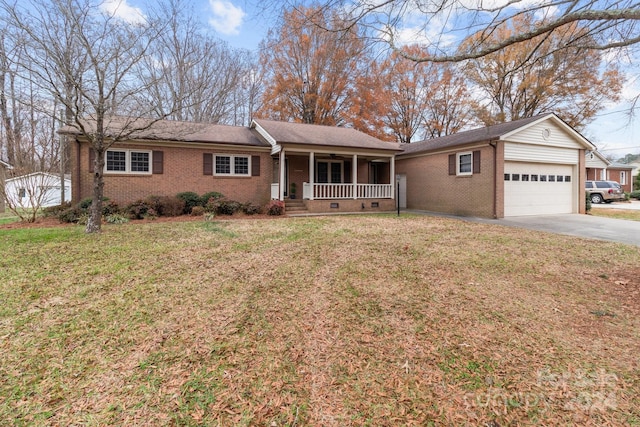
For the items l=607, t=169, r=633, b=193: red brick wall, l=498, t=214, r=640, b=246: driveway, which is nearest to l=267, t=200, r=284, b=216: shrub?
l=498, t=214, r=640, b=246: driveway

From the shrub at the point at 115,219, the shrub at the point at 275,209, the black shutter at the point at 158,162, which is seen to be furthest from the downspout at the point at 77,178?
the shrub at the point at 275,209

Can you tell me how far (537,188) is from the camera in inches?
559

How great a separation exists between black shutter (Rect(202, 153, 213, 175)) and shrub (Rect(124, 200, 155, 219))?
129 inches

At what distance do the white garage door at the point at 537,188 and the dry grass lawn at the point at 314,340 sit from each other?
8133 mm

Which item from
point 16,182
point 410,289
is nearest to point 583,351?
point 410,289

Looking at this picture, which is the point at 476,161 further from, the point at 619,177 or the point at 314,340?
the point at 619,177

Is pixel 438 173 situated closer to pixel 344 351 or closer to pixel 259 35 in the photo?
pixel 259 35

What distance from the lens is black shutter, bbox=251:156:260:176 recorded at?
14.7 metres

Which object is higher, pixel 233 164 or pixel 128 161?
pixel 233 164

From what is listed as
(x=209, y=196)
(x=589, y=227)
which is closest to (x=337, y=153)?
(x=209, y=196)

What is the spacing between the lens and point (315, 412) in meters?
2.17

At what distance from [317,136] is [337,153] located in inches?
67.2

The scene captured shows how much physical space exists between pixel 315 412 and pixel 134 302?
2.78 m

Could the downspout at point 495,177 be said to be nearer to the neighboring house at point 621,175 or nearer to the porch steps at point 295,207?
the porch steps at point 295,207
